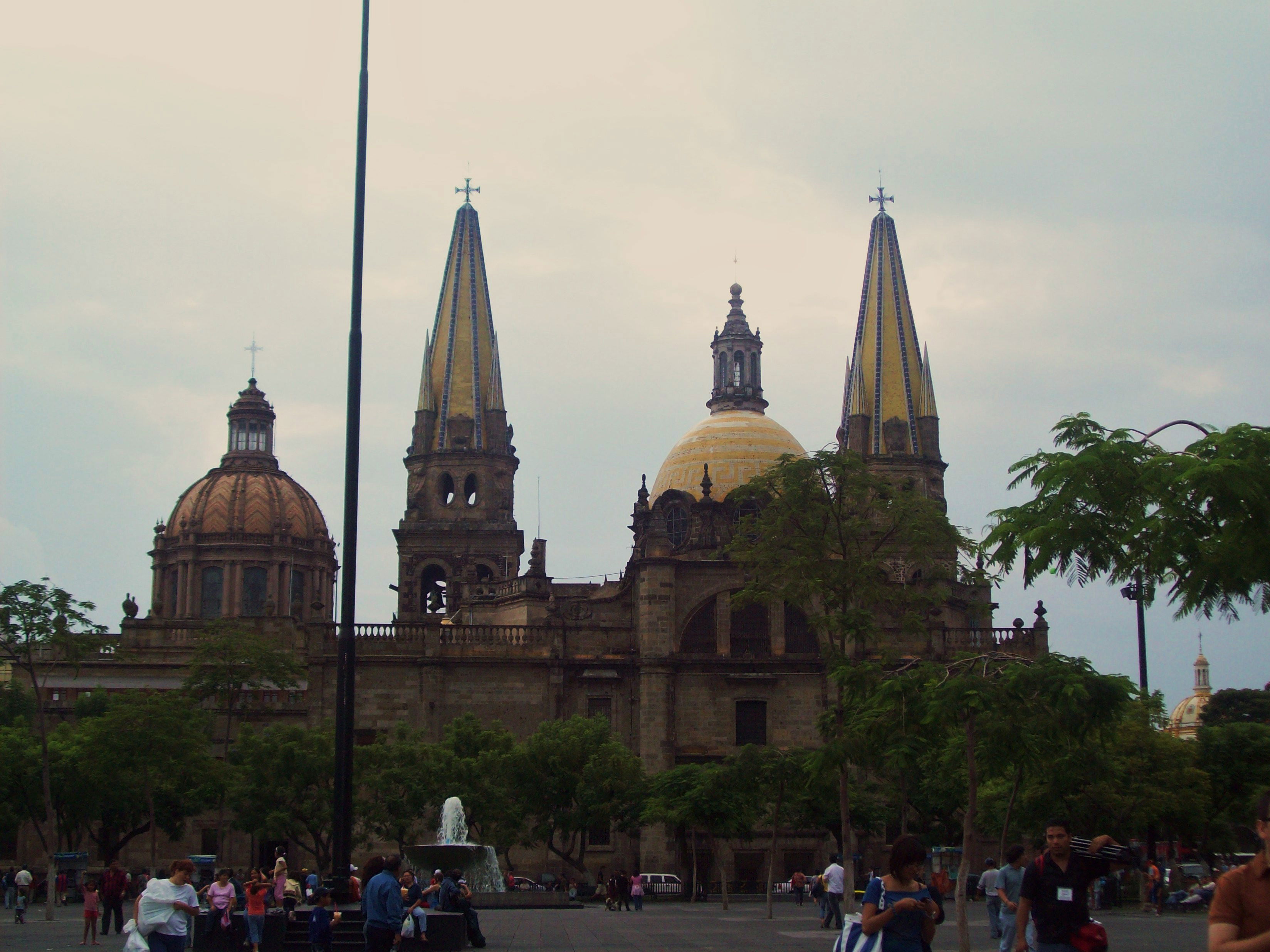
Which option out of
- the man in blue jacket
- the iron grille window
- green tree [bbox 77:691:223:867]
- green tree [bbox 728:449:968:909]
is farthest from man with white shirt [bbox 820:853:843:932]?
the iron grille window

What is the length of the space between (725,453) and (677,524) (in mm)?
3980

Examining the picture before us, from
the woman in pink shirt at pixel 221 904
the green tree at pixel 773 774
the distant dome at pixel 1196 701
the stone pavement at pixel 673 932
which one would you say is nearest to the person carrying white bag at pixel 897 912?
the stone pavement at pixel 673 932

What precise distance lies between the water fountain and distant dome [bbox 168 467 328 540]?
34.2 m

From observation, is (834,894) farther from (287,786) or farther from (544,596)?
(544,596)

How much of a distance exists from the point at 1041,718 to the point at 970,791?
144 centimetres

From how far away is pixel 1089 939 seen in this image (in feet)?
31.0

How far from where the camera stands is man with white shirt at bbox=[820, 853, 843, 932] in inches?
1105

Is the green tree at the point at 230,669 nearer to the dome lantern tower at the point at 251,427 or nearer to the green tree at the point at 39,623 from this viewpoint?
the green tree at the point at 39,623

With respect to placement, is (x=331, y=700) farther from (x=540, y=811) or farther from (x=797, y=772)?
(x=797, y=772)

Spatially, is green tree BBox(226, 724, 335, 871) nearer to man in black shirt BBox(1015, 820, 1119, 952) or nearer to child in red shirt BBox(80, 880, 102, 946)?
child in red shirt BBox(80, 880, 102, 946)

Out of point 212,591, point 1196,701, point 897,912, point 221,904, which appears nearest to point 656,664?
point 212,591

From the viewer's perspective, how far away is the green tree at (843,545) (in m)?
28.6

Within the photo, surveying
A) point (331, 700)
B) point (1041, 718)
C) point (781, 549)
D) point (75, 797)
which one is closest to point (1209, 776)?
point (781, 549)

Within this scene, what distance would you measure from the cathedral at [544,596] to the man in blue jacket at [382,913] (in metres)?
30.3
